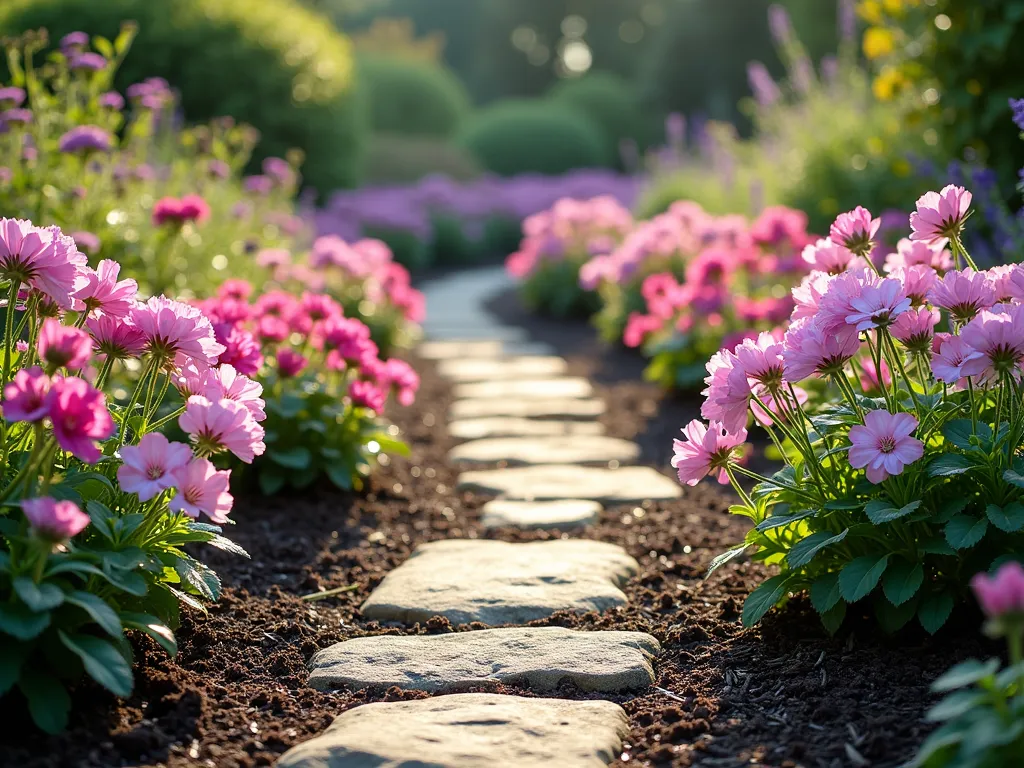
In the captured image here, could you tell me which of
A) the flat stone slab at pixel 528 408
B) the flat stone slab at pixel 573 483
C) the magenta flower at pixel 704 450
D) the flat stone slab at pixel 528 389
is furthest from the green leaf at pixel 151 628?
the flat stone slab at pixel 528 389

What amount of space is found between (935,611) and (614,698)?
23.4 inches

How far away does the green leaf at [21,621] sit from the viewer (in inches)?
57.6

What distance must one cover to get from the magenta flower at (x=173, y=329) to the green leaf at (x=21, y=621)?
48 centimetres

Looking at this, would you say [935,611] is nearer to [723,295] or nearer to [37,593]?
[37,593]

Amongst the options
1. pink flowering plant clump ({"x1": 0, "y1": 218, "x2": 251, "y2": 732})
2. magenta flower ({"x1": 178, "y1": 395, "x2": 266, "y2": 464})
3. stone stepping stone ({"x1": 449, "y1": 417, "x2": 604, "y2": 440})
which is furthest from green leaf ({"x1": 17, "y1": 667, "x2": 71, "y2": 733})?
stone stepping stone ({"x1": 449, "y1": 417, "x2": 604, "y2": 440})

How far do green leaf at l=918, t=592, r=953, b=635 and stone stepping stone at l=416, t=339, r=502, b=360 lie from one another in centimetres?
442

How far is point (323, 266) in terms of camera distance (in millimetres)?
5566

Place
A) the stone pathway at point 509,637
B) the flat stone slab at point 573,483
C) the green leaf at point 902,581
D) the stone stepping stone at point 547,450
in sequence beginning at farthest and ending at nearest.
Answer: the stone stepping stone at point 547,450 < the flat stone slab at point 573,483 < the green leaf at point 902,581 < the stone pathway at point 509,637

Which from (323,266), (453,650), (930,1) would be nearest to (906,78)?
(930,1)

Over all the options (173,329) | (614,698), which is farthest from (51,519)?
(614,698)

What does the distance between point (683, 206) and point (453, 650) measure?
470 centimetres

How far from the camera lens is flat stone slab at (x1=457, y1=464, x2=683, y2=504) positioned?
338 centimetres

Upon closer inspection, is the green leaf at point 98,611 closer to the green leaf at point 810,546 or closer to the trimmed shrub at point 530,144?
the green leaf at point 810,546

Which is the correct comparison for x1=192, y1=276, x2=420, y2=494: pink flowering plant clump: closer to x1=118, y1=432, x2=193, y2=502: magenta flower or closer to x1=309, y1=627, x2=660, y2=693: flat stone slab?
x1=309, y1=627, x2=660, y2=693: flat stone slab
